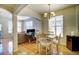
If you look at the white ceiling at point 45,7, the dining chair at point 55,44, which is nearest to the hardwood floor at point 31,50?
the dining chair at point 55,44

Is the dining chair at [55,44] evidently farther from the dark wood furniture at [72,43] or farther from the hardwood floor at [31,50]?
the dark wood furniture at [72,43]

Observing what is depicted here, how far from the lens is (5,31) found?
300cm

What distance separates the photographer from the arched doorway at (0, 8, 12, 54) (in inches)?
116

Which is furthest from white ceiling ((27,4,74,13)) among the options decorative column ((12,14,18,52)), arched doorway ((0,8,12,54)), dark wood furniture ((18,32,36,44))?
dark wood furniture ((18,32,36,44))

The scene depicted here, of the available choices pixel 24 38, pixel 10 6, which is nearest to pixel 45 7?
pixel 10 6

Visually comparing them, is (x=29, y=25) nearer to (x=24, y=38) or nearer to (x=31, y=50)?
(x=24, y=38)

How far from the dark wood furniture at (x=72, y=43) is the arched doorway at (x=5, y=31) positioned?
1577 mm

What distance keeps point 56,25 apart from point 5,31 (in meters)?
1.42

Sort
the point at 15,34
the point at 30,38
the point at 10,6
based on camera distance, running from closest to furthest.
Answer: the point at 10,6
the point at 15,34
the point at 30,38

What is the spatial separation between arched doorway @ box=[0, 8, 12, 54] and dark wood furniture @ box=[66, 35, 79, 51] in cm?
158

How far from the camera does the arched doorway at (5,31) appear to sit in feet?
9.64

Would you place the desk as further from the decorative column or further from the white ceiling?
the white ceiling

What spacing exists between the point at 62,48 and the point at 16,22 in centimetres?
143
